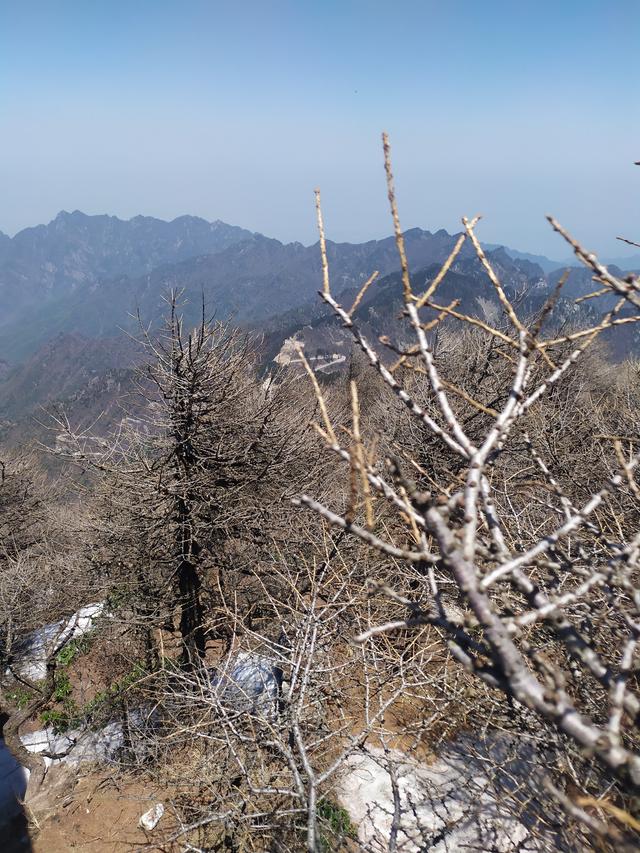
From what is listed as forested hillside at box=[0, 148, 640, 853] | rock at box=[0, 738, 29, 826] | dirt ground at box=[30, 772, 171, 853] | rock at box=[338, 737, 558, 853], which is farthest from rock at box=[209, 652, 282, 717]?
rock at box=[0, 738, 29, 826]

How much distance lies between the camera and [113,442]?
374 inches

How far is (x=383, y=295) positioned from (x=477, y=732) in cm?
16160

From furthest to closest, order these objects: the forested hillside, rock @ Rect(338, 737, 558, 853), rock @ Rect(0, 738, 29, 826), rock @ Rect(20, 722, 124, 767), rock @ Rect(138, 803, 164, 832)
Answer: rock @ Rect(20, 722, 124, 767) → rock @ Rect(0, 738, 29, 826) → rock @ Rect(138, 803, 164, 832) → rock @ Rect(338, 737, 558, 853) → the forested hillside

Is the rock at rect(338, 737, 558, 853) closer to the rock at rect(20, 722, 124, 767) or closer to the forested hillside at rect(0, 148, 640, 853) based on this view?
the forested hillside at rect(0, 148, 640, 853)

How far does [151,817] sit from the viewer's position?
26.6 ft

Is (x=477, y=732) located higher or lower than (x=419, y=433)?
lower

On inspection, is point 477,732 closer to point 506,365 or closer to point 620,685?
point 620,685

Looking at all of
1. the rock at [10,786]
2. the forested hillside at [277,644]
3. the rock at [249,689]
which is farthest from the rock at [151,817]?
the rock at [10,786]

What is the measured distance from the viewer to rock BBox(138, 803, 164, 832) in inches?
314

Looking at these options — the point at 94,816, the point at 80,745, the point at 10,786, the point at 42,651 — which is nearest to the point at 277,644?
the point at 94,816

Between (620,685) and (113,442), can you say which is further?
A: (113,442)

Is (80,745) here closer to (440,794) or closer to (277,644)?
(277,644)

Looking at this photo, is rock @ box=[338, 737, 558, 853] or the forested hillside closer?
the forested hillside

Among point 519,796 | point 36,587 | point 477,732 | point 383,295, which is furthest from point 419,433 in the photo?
point 383,295
